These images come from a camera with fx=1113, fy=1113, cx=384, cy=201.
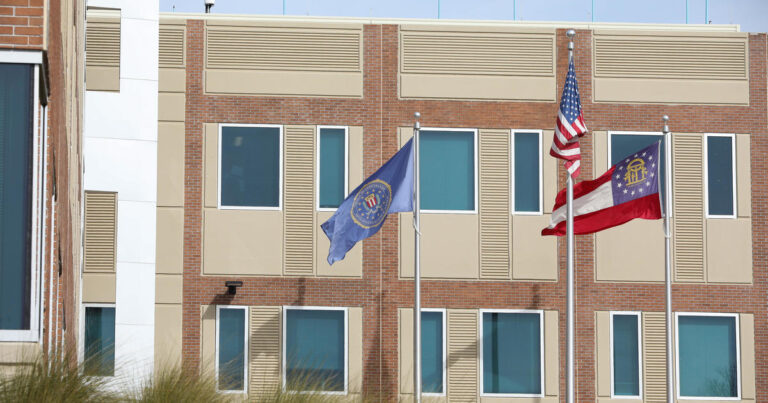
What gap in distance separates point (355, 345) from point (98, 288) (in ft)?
17.7

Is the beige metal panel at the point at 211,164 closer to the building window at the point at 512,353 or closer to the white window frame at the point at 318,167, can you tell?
the white window frame at the point at 318,167

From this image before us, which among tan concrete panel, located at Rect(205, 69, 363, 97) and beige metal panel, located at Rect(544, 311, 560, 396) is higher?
tan concrete panel, located at Rect(205, 69, 363, 97)

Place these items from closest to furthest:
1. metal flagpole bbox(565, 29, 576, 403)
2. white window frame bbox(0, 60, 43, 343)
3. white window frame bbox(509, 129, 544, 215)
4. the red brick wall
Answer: white window frame bbox(0, 60, 43, 343) → metal flagpole bbox(565, 29, 576, 403) → the red brick wall → white window frame bbox(509, 129, 544, 215)

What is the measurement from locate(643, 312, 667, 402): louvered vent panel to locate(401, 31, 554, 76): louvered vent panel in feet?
18.6

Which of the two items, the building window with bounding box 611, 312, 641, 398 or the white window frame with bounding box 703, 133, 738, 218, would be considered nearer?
the building window with bounding box 611, 312, 641, 398

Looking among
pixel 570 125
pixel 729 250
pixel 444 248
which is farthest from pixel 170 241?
pixel 729 250

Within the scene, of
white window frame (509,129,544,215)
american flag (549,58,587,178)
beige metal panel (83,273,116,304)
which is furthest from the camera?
white window frame (509,129,544,215)

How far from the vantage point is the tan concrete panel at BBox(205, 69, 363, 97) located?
76.4ft

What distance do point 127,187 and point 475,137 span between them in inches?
288

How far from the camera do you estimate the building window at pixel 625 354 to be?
75.7 feet

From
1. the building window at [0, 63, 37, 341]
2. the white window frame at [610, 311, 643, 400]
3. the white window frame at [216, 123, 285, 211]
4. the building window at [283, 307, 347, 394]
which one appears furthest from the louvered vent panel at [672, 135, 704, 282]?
the building window at [0, 63, 37, 341]

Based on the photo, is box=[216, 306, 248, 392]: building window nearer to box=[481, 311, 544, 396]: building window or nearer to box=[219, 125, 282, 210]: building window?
box=[219, 125, 282, 210]: building window

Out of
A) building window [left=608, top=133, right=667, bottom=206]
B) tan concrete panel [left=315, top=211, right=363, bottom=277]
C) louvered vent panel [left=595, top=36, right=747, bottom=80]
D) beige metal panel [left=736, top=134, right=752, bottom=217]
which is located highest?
louvered vent panel [left=595, top=36, right=747, bottom=80]

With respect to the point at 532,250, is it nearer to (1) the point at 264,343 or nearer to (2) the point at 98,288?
(1) the point at 264,343
